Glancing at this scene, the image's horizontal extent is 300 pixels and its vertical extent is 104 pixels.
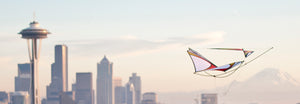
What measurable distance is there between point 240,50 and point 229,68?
3407 mm

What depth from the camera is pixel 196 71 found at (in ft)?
263

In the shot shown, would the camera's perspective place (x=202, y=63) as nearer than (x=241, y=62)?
No

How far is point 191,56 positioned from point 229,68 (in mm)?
5759

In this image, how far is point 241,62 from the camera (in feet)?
250

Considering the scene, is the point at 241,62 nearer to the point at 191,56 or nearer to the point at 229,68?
the point at 229,68

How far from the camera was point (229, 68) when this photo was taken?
79.7 metres

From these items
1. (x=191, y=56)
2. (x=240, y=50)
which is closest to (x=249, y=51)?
(x=240, y=50)

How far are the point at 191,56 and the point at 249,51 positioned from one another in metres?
7.91

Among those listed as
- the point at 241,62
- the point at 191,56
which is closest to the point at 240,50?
the point at 241,62

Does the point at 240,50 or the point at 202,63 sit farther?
the point at 202,63

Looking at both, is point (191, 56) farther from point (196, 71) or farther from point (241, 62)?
point (241, 62)

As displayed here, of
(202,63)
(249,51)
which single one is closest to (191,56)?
(202,63)

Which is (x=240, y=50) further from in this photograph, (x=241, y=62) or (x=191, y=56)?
(x=191, y=56)

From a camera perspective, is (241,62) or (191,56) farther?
(191,56)
